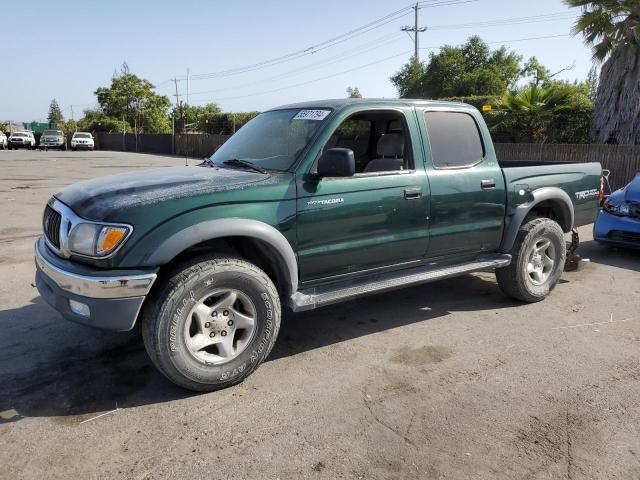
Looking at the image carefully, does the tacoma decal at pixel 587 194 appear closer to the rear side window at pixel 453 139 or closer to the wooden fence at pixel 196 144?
the rear side window at pixel 453 139

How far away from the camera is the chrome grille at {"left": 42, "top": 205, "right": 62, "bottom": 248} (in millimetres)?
3498

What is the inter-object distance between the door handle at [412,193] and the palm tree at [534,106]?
14.4m

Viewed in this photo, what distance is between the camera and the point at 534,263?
5.30 m

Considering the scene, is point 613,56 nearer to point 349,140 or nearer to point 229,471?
point 349,140

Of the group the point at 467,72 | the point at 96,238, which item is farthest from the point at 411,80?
the point at 96,238

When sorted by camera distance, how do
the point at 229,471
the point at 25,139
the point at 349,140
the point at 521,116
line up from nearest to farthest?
the point at 229,471, the point at 349,140, the point at 521,116, the point at 25,139

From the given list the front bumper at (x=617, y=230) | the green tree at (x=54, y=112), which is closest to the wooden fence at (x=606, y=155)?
the front bumper at (x=617, y=230)

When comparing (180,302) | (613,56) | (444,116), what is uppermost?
(613,56)

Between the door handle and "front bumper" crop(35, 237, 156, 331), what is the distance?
2075 millimetres

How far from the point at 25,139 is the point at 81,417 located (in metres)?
47.2

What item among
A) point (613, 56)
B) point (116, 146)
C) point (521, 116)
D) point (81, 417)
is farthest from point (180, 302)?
point (116, 146)

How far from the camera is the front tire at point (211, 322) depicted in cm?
320

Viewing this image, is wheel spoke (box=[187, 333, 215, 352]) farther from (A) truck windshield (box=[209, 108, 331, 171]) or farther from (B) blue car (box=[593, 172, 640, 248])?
(B) blue car (box=[593, 172, 640, 248])

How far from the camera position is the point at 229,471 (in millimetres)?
2643
